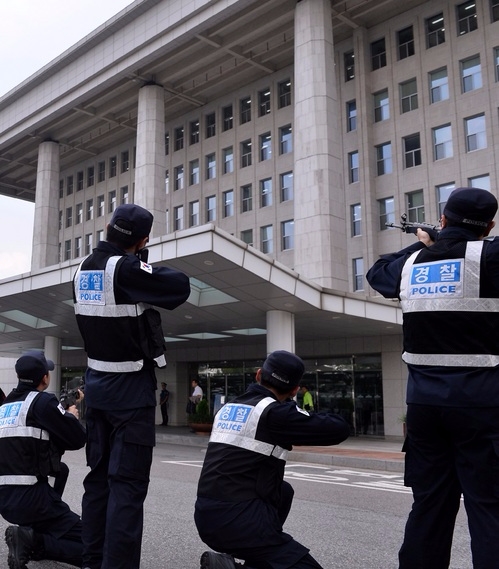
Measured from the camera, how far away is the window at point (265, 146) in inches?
1469

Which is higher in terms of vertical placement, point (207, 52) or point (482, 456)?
point (207, 52)

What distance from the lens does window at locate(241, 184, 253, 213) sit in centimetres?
3828

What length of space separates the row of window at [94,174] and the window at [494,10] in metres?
25.8

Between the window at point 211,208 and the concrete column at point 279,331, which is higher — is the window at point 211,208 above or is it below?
above

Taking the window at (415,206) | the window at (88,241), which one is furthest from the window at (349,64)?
the window at (88,241)

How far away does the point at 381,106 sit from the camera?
3272cm

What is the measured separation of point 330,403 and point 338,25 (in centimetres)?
1808

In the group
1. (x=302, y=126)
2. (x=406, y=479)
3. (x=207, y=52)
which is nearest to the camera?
(x=406, y=479)

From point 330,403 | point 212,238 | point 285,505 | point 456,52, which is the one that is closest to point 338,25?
point 456,52

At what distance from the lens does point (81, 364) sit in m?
37.2

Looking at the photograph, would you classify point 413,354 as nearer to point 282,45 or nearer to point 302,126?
point 302,126

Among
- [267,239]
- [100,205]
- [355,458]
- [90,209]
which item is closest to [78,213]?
[90,209]

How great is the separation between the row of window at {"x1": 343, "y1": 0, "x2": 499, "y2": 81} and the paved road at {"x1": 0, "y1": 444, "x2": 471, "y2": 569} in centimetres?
2345

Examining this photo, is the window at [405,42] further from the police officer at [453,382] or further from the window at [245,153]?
the police officer at [453,382]
